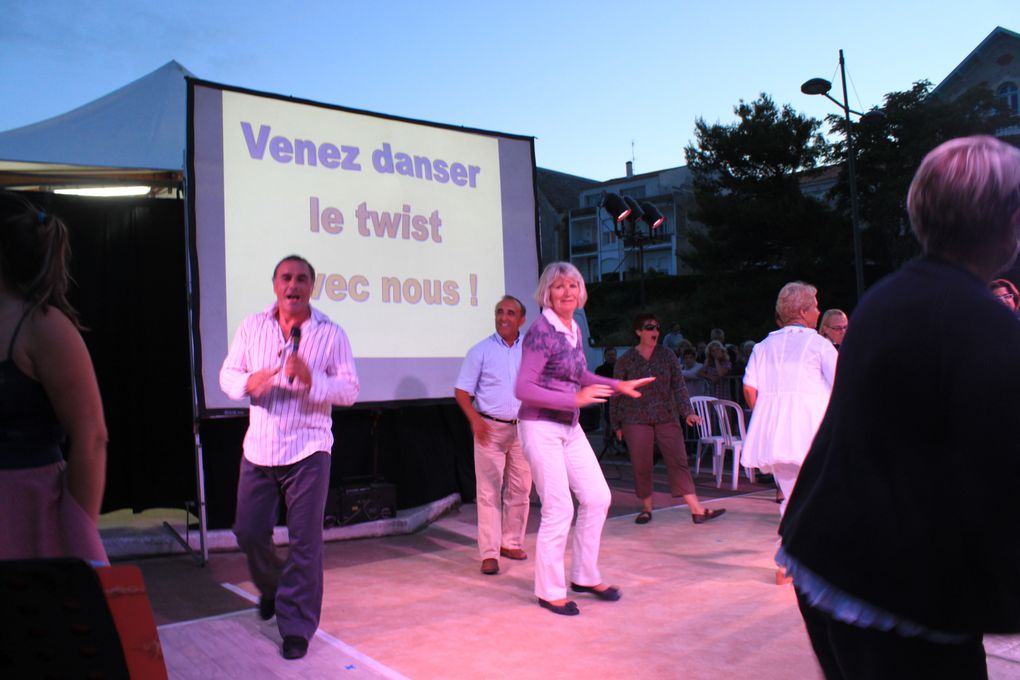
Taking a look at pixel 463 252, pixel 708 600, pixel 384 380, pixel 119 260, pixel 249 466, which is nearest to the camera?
pixel 249 466

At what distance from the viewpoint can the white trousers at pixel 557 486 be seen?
464 centimetres

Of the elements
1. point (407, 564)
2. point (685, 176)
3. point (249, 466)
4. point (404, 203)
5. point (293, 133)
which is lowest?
point (407, 564)

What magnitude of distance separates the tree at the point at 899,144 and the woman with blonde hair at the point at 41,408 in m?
26.2

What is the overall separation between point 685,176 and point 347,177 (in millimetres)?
42169

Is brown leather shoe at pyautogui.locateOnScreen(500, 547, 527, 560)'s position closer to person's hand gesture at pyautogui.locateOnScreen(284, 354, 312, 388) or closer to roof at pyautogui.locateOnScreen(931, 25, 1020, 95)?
person's hand gesture at pyautogui.locateOnScreen(284, 354, 312, 388)

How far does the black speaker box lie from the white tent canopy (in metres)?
2.88

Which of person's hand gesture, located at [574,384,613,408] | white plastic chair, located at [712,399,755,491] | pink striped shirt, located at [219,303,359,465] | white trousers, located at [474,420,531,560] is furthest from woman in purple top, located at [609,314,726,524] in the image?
pink striped shirt, located at [219,303,359,465]

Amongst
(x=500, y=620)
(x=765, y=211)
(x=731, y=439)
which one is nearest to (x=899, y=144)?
(x=765, y=211)

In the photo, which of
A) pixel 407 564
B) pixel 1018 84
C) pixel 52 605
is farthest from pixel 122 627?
pixel 1018 84

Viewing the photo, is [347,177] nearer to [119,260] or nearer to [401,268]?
[401,268]

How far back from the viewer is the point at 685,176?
46.7 m

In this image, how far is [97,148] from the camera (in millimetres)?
6344

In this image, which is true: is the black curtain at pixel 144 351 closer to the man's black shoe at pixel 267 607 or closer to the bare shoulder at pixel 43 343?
the man's black shoe at pixel 267 607

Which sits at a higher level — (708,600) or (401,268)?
(401,268)
